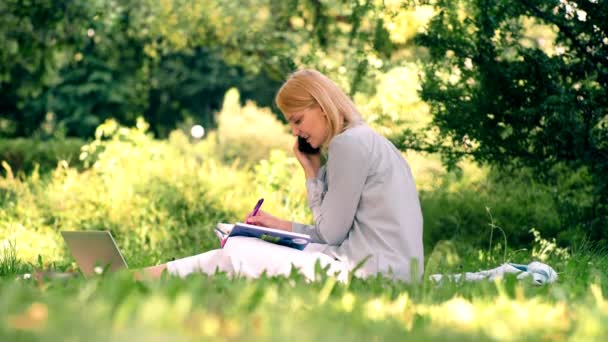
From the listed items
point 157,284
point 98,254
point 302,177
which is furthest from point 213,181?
point 157,284

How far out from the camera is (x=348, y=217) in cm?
422

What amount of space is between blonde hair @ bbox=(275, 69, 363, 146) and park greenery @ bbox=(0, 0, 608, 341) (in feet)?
2.56

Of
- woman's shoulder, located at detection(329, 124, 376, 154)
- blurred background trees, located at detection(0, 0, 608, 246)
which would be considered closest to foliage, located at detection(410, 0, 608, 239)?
blurred background trees, located at detection(0, 0, 608, 246)

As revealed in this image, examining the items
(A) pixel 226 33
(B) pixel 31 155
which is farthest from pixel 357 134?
(B) pixel 31 155

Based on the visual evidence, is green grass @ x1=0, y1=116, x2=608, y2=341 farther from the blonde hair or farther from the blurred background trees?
Answer: the blonde hair

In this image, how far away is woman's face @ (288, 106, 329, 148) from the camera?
174 inches

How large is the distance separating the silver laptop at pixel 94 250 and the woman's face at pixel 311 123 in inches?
40.3

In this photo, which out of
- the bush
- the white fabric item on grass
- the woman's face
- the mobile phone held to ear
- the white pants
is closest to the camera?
the white pants

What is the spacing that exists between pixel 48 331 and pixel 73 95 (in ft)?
93.1

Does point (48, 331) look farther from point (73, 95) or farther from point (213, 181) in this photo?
point (73, 95)

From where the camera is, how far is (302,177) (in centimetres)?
888

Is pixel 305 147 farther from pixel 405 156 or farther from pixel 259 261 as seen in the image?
pixel 405 156

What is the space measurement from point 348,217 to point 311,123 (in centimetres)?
52

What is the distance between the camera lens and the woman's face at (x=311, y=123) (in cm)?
443
